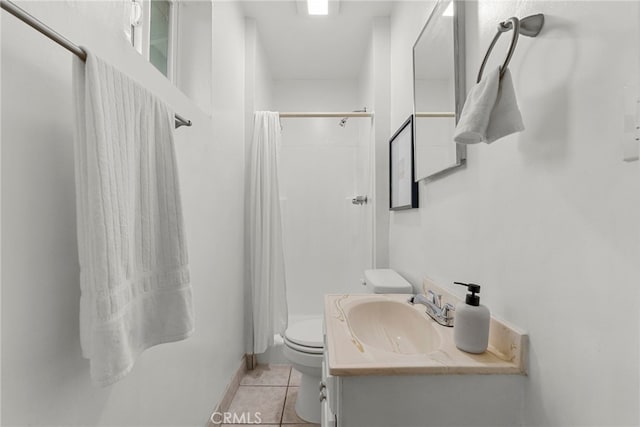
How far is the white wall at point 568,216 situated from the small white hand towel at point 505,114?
0.06 meters

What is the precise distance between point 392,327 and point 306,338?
632mm

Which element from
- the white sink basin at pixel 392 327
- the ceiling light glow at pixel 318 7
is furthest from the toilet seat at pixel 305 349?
the ceiling light glow at pixel 318 7

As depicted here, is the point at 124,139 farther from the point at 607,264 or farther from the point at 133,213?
the point at 607,264

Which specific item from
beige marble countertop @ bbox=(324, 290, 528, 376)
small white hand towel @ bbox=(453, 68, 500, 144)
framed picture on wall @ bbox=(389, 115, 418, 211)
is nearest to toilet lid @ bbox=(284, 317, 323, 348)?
beige marble countertop @ bbox=(324, 290, 528, 376)

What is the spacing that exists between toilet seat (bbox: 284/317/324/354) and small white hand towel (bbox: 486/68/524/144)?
1.33m

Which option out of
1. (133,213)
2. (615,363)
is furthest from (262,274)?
(615,363)

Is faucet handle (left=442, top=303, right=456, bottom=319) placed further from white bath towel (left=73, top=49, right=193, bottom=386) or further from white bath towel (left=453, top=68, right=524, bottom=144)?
white bath towel (left=73, top=49, right=193, bottom=386)

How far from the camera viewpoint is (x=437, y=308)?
103 cm

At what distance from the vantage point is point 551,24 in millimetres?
625

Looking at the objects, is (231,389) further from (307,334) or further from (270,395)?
(307,334)

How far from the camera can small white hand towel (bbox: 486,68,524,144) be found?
25.5 inches

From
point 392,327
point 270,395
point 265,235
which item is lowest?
point 270,395

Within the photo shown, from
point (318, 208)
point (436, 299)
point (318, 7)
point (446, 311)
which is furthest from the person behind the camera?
point (318, 208)

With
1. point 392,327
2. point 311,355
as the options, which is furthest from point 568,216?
point 311,355
